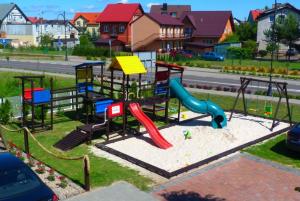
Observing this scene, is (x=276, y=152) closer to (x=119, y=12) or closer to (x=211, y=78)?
(x=211, y=78)

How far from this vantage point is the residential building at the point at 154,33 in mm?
63938

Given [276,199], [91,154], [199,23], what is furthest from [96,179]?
[199,23]

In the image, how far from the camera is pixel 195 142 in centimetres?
1520

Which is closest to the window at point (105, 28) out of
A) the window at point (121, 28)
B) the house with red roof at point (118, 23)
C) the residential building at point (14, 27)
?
the house with red roof at point (118, 23)

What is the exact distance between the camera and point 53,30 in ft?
331

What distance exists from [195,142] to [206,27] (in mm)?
57259

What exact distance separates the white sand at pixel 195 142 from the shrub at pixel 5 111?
6.06m

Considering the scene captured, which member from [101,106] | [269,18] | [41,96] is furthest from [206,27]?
[41,96]

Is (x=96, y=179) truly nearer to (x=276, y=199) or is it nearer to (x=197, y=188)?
(x=197, y=188)

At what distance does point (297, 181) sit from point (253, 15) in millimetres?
87708

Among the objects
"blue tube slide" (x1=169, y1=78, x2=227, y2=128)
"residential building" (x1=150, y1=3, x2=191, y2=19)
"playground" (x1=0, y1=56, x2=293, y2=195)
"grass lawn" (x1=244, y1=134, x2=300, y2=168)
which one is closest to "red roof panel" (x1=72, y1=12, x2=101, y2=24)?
"residential building" (x1=150, y1=3, x2=191, y2=19)

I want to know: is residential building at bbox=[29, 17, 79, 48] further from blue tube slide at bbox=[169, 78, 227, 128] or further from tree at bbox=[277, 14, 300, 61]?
blue tube slide at bbox=[169, 78, 227, 128]

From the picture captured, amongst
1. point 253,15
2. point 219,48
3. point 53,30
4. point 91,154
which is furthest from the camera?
point 53,30

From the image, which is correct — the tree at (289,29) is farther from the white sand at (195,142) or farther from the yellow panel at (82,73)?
the yellow panel at (82,73)
